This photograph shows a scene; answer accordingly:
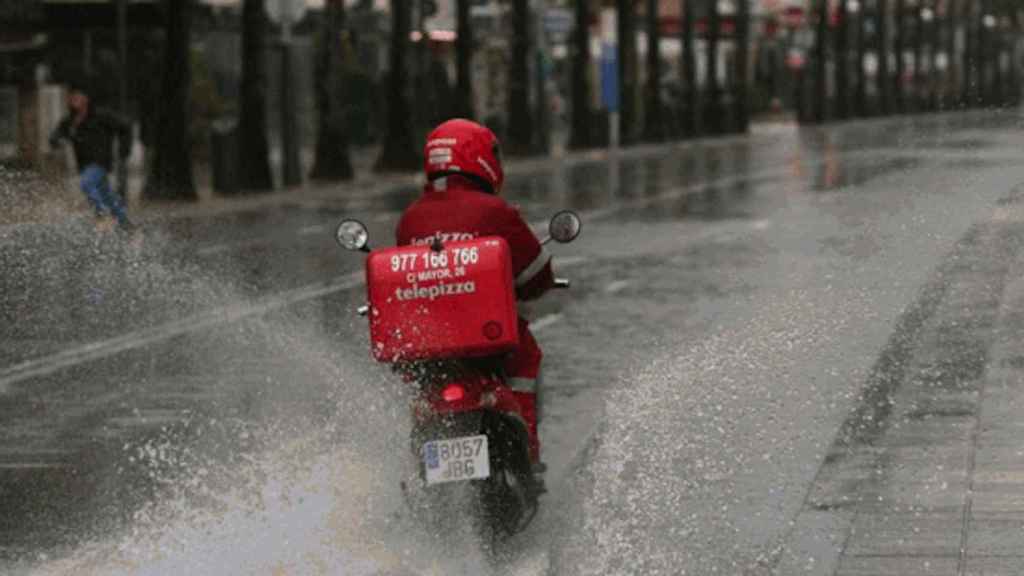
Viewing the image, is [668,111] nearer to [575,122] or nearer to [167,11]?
[575,122]

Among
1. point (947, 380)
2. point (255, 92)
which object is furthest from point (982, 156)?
point (947, 380)

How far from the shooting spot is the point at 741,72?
92.7 metres

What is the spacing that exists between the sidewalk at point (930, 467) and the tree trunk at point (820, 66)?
94994 mm

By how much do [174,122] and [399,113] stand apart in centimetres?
1177

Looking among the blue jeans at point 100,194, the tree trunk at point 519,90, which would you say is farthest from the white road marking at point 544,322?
the tree trunk at point 519,90

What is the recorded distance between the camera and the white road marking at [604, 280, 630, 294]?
72.3 ft

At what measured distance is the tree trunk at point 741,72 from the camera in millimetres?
89938

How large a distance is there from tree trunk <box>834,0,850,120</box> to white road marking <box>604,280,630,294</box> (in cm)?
9979

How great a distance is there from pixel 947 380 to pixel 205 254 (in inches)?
562

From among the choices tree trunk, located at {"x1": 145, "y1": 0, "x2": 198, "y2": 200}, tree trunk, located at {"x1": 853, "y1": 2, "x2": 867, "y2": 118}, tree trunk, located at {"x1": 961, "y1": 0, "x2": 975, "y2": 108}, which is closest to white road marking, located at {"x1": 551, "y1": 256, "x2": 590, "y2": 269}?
tree trunk, located at {"x1": 145, "y1": 0, "x2": 198, "y2": 200}

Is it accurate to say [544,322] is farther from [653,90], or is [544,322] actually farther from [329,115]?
[653,90]

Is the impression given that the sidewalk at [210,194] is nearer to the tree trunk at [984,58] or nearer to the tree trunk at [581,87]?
the tree trunk at [581,87]

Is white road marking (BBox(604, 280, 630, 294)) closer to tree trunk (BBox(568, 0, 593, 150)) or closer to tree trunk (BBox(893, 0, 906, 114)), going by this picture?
tree trunk (BBox(568, 0, 593, 150))

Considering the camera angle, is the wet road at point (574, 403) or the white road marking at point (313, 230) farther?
the white road marking at point (313, 230)
